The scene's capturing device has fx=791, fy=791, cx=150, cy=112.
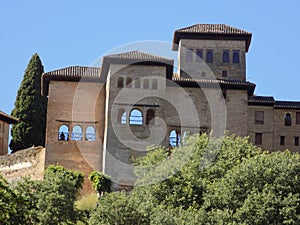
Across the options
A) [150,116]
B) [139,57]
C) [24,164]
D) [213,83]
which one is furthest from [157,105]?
[24,164]

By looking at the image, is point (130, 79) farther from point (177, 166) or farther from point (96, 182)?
point (177, 166)

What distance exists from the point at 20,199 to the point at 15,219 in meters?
4.44

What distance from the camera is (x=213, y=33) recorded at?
61844 millimetres

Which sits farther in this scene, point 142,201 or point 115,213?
point 142,201

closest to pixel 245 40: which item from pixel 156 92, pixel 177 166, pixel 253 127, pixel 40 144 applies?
pixel 253 127

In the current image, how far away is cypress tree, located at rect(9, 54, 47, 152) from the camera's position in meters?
62.1

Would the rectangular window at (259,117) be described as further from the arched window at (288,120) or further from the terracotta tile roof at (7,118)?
the terracotta tile roof at (7,118)

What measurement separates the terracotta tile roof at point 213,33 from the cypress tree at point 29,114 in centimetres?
1193

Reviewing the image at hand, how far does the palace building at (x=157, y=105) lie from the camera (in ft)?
172

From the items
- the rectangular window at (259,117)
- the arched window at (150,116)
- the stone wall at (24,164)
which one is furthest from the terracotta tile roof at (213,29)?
the stone wall at (24,164)

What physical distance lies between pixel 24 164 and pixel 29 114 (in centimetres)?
921

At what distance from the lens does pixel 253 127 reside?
59.3 m

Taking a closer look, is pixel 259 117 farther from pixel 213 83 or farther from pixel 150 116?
pixel 150 116

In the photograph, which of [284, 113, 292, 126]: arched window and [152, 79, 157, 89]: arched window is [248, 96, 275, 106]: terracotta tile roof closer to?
[284, 113, 292, 126]: arched window
